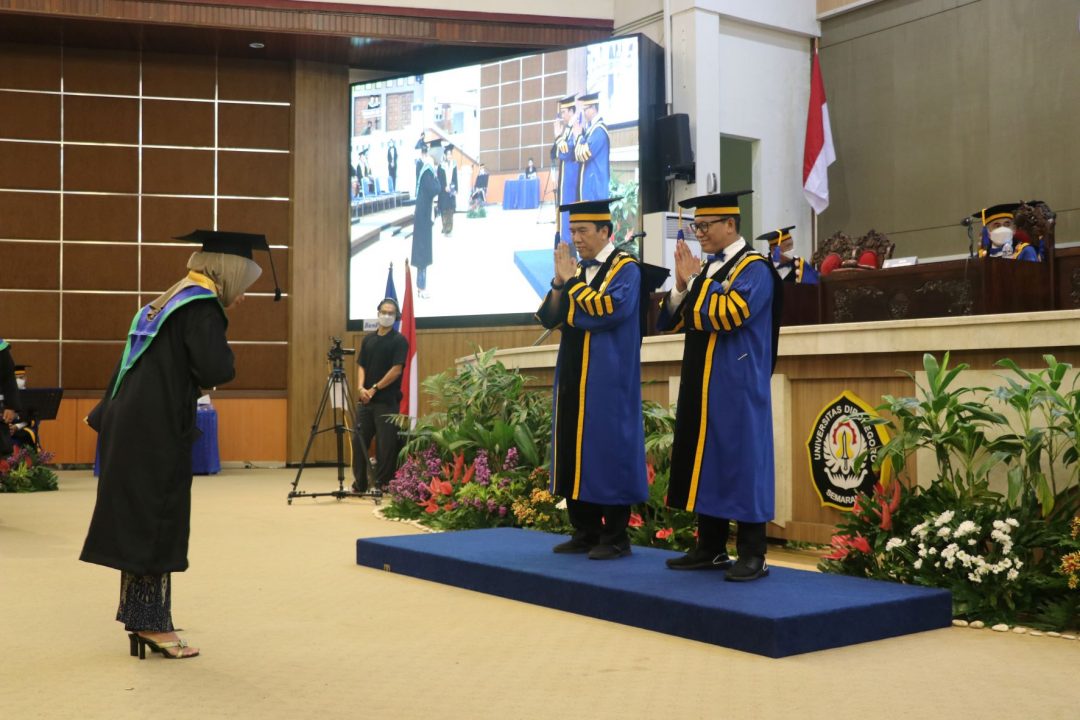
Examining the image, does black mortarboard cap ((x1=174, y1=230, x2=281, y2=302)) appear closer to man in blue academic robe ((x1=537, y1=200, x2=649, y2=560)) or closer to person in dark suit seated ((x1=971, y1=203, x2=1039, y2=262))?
man in blue academic robe ((x1=537, y1=200, x2=649, y2=560))

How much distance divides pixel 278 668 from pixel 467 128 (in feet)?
28.9

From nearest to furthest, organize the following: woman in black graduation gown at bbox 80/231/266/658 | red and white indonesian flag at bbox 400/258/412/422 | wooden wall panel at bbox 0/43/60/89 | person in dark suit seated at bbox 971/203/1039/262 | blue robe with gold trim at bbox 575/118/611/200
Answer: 1. woman in black graduation gown at bbox 80/231/266/658
2. person in dark suit seated at bbox 971/203/1039/262
3. red and white indonesian flag at bbox 400/258/412/422
4. blue robe with gold trim at bbox 575/118/611/200
5. wooden wall panel at bbox 0/43/60/89

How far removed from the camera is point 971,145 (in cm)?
1012

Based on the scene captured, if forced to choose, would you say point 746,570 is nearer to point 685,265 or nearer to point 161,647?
point 685,265

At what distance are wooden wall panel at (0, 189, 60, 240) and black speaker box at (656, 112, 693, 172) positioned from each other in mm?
6593

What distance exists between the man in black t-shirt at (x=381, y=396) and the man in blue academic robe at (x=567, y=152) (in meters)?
2.40

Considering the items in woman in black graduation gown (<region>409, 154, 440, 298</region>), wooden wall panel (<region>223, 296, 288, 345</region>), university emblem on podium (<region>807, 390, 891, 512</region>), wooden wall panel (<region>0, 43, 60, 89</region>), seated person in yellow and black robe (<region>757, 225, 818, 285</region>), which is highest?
wooden wall panel (<region>0, 43, 60, 89</region>)

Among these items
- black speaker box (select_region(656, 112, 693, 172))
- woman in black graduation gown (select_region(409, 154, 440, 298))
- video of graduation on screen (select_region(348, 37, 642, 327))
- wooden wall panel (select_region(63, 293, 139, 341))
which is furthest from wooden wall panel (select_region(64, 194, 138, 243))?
black speaker box (select_region(656, 112, 693, 172))

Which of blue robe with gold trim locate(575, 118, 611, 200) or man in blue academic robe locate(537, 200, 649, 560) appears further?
blue robe with gold trim locate(575, 118, 611, 200)

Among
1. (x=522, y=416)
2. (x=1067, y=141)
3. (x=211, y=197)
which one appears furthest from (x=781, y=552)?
(x=211, y=197)

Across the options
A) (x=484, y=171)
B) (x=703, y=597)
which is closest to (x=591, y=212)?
(x=703, y=597)

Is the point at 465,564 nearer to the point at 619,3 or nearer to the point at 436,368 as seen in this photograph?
the point at 436,368

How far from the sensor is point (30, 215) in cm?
1226

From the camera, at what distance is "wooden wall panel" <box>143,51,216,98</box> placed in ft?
41.0
